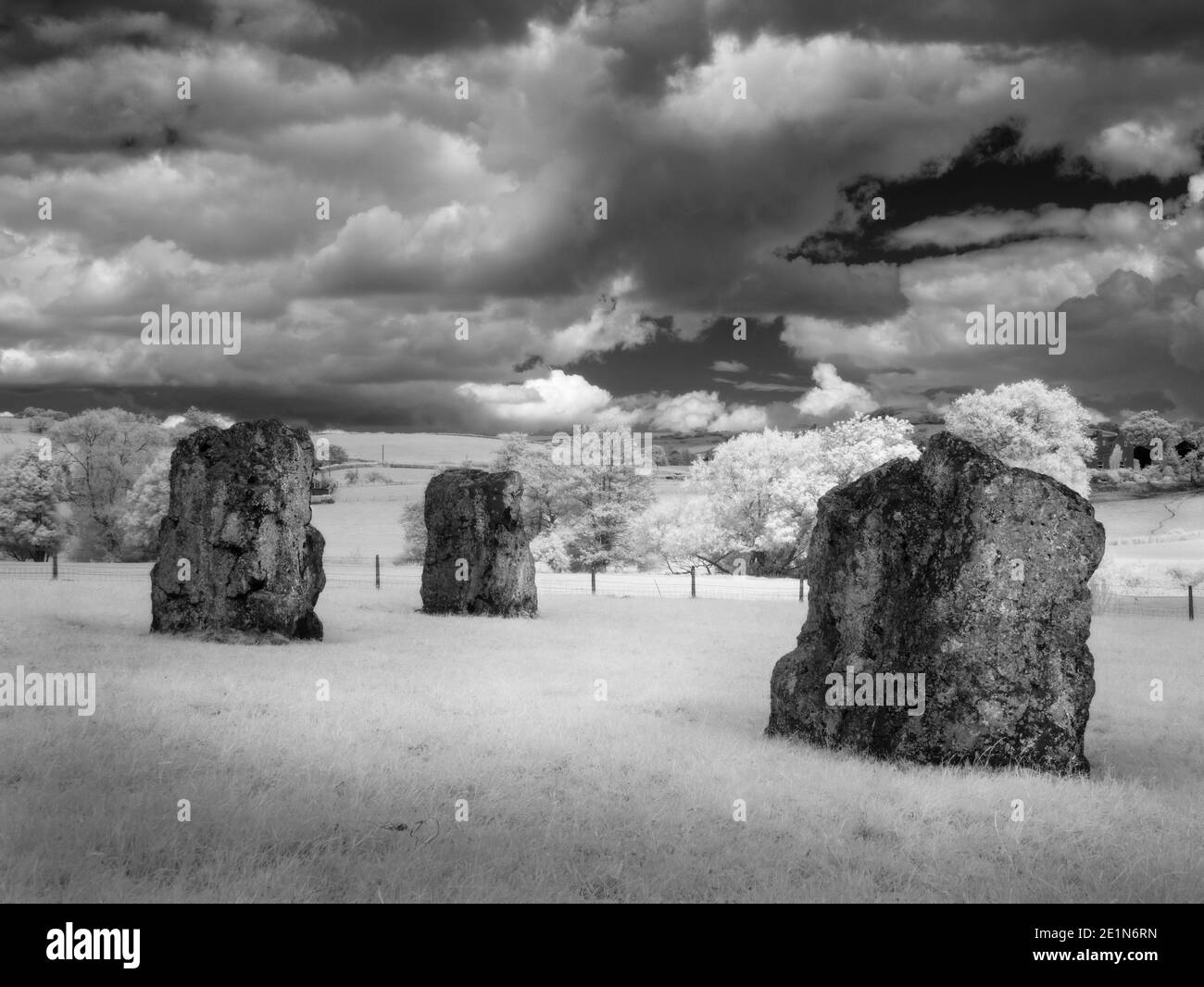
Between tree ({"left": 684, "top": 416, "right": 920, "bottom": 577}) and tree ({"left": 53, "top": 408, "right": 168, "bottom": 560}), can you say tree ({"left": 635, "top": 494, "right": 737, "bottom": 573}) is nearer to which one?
tree ({"left": 684, "top": 416, "right": 920, "bottom": 577})

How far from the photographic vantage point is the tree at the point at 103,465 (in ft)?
233

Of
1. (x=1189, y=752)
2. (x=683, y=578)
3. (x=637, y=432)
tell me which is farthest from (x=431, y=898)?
(x=637, y=432)

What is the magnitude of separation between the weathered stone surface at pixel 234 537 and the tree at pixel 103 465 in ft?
166

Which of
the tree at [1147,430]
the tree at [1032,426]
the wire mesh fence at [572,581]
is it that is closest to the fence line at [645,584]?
the wire mesh fence at [572,581]

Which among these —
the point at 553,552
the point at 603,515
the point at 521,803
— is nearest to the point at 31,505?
the point at 553,552

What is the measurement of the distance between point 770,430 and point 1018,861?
222 ft

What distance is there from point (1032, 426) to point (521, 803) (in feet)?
214

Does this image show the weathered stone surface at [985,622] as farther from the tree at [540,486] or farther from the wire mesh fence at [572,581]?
the tree at [540,486]

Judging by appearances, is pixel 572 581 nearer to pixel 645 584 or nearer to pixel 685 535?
pixel 645 584

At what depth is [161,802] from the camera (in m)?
9.02

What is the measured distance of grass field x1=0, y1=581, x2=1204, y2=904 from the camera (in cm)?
772

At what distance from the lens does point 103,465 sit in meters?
72.4

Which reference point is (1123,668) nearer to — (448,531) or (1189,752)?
(1189,752)

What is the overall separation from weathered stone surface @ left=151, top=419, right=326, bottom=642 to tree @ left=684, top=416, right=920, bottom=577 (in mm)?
43130
